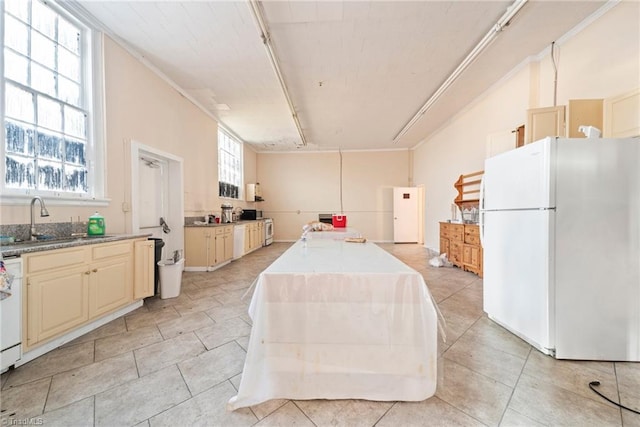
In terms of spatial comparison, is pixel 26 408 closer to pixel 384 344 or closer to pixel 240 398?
pixel 240 398

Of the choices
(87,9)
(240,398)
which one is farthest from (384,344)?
(87,9)

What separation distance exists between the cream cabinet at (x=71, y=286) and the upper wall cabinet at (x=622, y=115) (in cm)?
517

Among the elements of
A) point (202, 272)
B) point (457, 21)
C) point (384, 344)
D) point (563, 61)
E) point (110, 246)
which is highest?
point (457, 21)

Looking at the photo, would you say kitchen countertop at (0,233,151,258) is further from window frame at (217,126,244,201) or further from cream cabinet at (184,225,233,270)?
window frame at (217,126,244,201)

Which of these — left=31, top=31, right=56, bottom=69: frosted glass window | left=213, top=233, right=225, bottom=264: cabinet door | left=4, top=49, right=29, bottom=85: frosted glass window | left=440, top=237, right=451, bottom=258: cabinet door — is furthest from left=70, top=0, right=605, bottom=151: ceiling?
left=440, top=237, right=451, bottom=258: cabinet door

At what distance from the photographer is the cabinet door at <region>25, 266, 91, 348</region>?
182cm

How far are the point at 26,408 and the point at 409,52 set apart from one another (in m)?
4.93

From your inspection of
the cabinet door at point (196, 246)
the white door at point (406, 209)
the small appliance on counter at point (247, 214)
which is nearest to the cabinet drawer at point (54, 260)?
the cabinet door at point (196, 246)

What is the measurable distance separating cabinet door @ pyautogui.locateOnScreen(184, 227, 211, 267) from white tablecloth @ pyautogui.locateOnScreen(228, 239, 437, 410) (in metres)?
3.64

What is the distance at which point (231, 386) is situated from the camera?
160 centimetres

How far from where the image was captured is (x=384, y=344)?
1386 mm

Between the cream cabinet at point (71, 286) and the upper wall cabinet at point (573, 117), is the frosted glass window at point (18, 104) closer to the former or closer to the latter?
the cream cabinet at point (71, 286)

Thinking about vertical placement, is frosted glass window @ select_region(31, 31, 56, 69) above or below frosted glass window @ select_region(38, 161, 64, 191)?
above

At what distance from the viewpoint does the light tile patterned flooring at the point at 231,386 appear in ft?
4.42
